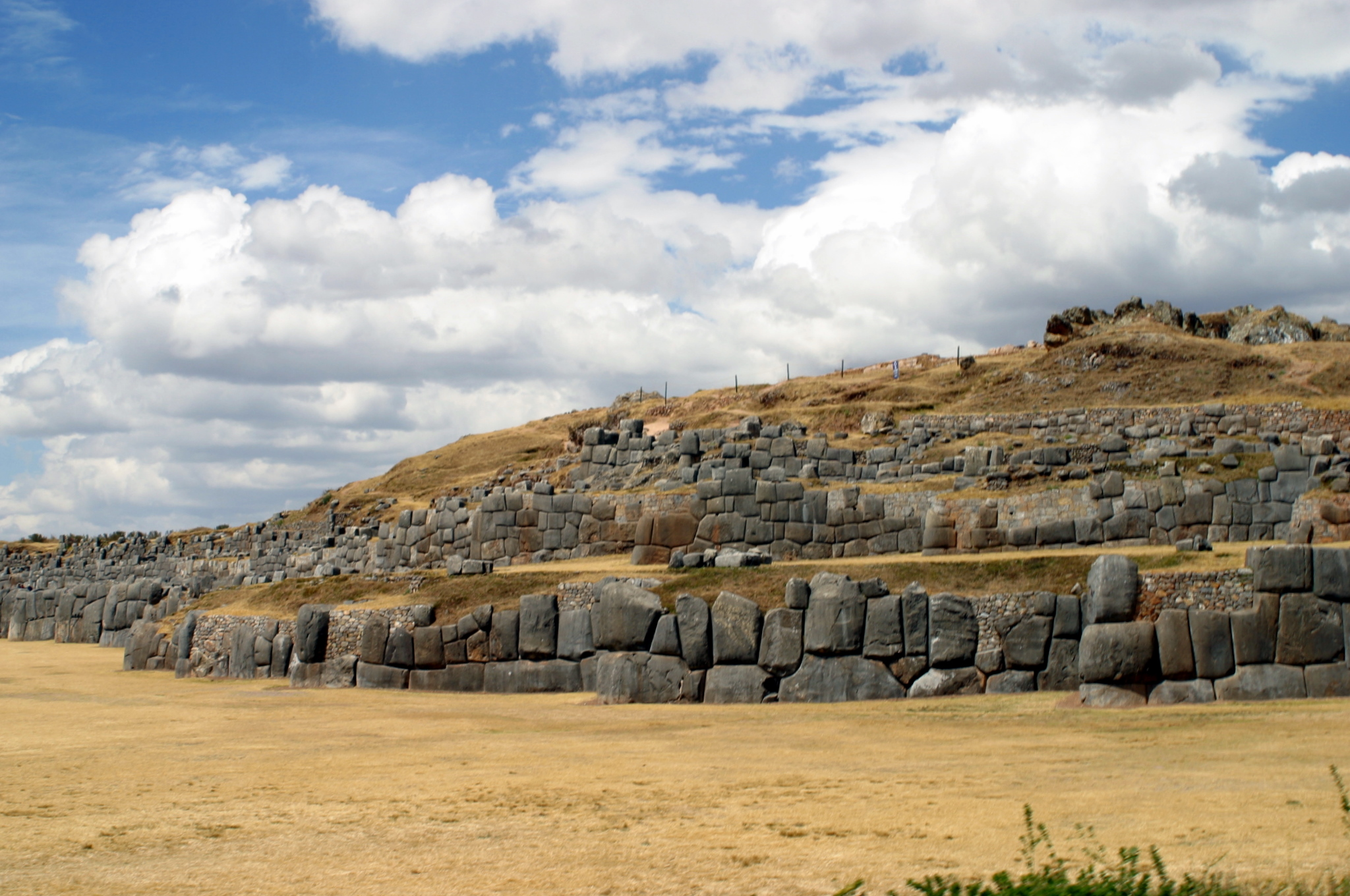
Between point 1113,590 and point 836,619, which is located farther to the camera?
point 836,619

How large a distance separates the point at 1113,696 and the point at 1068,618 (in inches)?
68.7

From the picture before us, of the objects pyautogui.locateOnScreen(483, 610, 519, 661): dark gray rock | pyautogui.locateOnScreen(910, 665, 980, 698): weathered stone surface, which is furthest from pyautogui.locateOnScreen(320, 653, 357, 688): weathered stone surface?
pyautogui.locateOnScreen(910, 665, 980, 698): weathered stone surface

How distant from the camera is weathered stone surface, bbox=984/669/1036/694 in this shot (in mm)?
18547

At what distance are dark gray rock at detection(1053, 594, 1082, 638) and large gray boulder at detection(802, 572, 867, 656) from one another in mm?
3152

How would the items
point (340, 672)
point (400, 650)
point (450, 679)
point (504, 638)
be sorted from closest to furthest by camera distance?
point (504, 638) → point (450, 679) → point (400, 650) → point (340, 672)

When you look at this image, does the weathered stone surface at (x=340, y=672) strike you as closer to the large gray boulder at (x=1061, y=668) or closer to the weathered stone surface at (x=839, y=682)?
the weathered stone surface at (x=839, y=682)

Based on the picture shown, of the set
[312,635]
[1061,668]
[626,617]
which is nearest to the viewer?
[1061,668]

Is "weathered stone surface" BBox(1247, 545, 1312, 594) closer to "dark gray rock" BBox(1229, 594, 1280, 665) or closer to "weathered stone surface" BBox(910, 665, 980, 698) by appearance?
"dark gray rock" BBox(1229, 594, 1280, 665)

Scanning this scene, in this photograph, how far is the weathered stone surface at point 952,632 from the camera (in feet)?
62.3

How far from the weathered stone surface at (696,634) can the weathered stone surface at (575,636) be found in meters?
2.25

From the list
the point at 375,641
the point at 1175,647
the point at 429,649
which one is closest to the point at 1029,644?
the point at 1175,647

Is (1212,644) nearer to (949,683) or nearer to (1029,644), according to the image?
(1029,644)

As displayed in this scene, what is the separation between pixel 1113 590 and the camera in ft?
58.3

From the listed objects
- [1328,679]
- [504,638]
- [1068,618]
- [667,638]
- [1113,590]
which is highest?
[1113,590]
